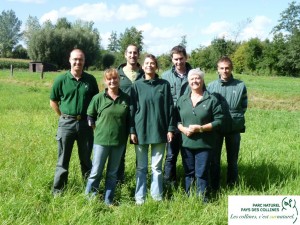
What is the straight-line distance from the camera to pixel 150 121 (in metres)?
4.91

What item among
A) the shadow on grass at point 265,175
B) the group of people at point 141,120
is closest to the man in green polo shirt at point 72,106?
the group of people at point 141,120

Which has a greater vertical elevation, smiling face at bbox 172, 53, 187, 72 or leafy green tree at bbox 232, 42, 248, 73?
leafy green tree at bbox 232, 42, 248, 73

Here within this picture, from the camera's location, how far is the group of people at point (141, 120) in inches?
193

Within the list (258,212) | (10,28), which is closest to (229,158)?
(258,212)

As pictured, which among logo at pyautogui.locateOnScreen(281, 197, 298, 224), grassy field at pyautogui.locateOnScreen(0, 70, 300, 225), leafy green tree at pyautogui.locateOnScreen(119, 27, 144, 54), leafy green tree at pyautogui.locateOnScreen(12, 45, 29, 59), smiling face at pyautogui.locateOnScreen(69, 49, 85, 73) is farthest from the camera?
leafy green tree at pyautogui.locateOnScreen(12, 45, 29, 59)

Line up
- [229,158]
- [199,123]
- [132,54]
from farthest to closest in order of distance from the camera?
[229,158] < [132,54] < [199,123]

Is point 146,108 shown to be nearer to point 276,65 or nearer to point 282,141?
point 282,141

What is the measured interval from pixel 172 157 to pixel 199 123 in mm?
1030

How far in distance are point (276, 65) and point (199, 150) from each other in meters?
56.3

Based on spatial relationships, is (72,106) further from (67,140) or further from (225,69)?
(225,69)

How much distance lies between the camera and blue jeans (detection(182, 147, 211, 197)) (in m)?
5.02

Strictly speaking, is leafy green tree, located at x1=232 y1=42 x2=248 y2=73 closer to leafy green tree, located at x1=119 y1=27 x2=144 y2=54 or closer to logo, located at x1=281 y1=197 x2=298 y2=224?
leafy green tree, located at x1=119 y1=27 x2=144 y2=54

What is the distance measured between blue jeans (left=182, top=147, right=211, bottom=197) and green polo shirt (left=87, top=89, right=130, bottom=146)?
0.97 metres

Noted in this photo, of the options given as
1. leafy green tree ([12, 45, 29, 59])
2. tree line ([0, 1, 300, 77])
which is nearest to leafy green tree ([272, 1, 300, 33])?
tree line ([0, 1, 300, 77])
